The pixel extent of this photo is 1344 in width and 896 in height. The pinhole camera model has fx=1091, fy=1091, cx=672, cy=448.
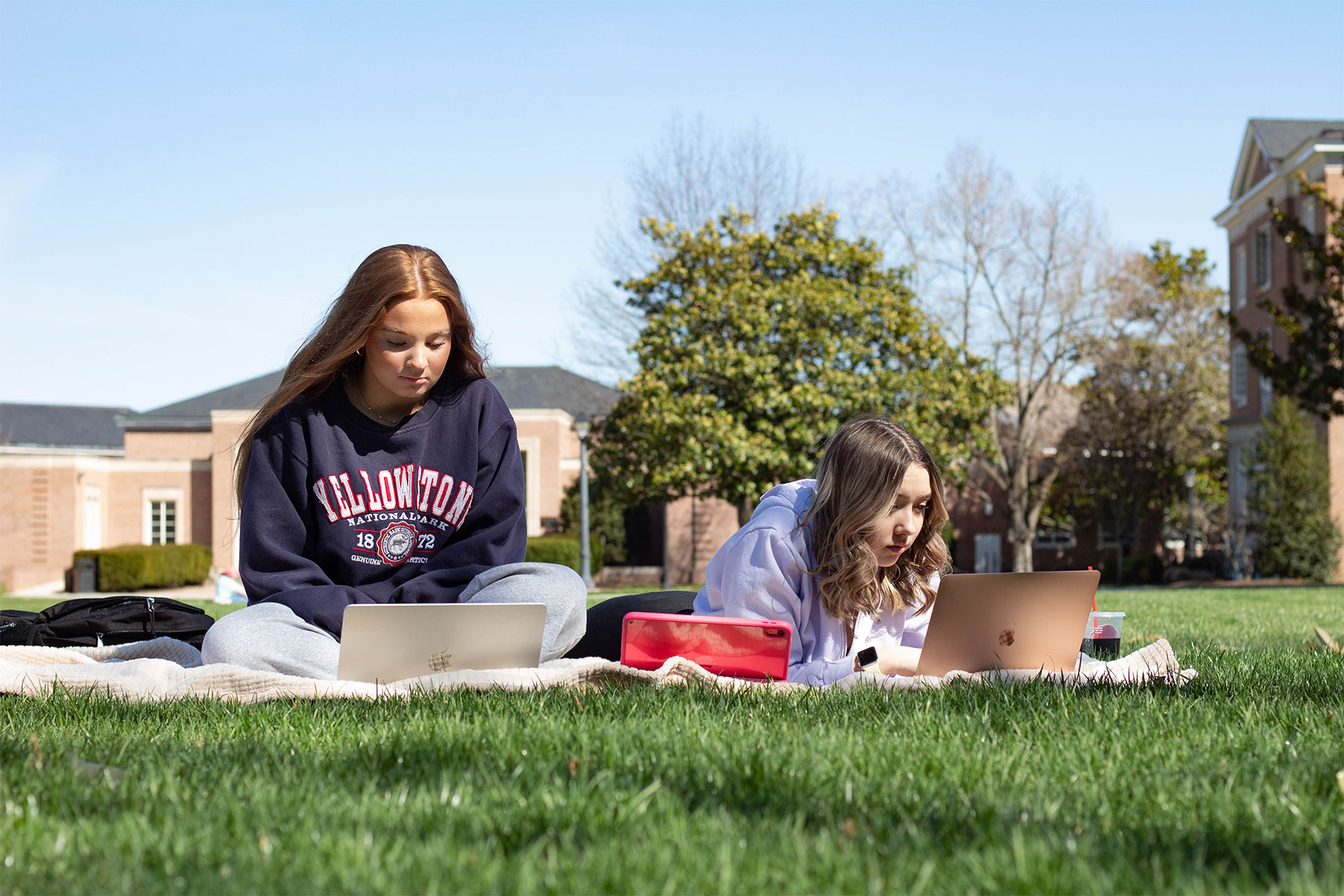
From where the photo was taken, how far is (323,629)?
3820 millimetres

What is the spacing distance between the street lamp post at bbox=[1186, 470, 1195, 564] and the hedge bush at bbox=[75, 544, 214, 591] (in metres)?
25.8

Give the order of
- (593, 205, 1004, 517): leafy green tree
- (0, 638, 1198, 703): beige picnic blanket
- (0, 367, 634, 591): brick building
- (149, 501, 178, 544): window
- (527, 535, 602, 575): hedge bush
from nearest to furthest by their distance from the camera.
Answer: (0, 638, 1198, 703): beige picnic blanket < (593, 205, 1004, 517): leafy green tree < (527, 535, 602, 575): hedge bush < (0, 367, 634, 591): brick building < (149, 501, 178, 544): window

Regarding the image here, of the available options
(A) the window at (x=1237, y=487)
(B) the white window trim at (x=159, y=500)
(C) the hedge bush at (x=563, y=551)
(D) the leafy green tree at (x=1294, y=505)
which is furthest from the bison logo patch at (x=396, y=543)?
(B) the white window trim at (x=159, y=500)

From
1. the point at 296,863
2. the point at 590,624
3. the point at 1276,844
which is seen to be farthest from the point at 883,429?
the point at 296,863

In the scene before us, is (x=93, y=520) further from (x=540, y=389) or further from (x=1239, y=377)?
(x=1239, y=377)

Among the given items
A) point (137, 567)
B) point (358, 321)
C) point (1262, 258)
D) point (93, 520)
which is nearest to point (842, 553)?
point (358, 321)

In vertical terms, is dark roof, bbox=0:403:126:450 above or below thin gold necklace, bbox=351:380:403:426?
above

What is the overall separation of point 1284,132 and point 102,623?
31.7 meters

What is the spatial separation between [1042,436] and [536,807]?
30697mm

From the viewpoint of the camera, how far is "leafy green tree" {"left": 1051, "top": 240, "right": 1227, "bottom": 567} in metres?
30.5

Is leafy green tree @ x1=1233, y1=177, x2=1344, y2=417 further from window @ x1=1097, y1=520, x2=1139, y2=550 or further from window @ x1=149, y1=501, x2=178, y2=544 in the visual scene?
window @ x1=149, y1=501, x2=178, y2=544

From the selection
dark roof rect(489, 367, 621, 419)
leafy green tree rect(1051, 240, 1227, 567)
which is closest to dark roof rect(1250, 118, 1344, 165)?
leafy green tree rect(1051, 240, 1227, 567)

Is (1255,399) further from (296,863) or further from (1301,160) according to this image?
(296,863)

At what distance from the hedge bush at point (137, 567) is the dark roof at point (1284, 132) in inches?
1171
